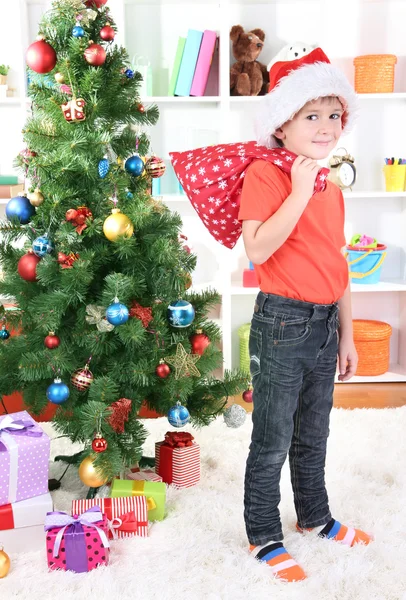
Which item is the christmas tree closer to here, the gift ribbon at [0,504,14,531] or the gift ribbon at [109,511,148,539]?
the gift ribbon at [109,511,148,539]

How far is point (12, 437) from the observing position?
6.08ft

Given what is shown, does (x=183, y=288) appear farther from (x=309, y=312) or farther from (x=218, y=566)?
(x=218, y=566)

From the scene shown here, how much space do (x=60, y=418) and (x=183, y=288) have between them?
1.68ft

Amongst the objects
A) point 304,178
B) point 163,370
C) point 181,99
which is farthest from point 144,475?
point 181,99

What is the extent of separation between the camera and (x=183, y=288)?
6.59 feet

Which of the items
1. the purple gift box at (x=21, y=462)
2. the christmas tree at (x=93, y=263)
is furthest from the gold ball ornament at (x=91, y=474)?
the purple gift box at (x=21, y=462)

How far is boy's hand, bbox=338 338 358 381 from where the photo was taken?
1.80 m

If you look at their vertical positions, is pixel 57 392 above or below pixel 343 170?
below

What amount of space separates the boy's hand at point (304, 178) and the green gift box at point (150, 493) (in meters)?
0.93

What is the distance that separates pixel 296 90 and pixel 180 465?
1164mm

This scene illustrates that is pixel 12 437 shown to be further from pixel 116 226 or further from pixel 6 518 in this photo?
pixel 116 226

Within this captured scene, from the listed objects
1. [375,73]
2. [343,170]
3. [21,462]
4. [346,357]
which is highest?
[375,73]

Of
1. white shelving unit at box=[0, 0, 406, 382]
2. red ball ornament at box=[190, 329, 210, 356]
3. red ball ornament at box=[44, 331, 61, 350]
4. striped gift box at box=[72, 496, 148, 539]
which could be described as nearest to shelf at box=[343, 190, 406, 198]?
white shelving unit at box=[0, 0, 406, 382]

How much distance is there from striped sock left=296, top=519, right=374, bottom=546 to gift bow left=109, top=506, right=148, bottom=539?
1.54 feet
